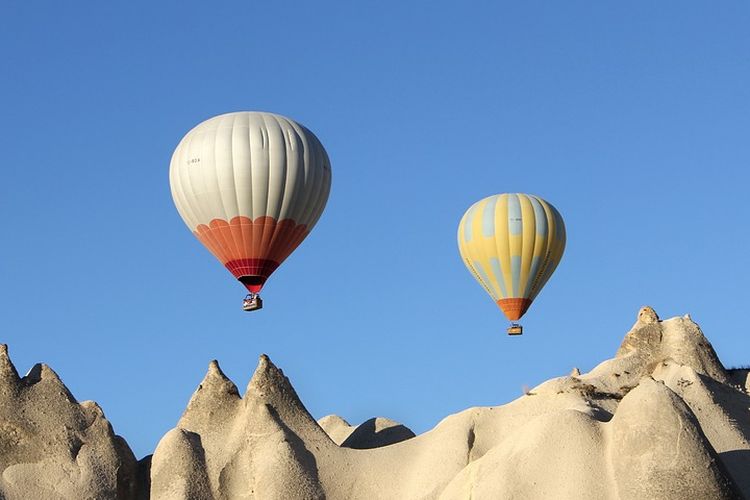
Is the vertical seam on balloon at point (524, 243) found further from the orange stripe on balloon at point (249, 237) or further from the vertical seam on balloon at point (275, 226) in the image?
the vertical seam on balloon at point (275, 226)

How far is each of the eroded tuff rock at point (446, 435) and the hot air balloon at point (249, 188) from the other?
5.00m

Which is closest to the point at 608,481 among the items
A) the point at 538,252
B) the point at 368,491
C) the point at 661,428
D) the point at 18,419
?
the point at 661,428

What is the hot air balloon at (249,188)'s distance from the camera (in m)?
42.3

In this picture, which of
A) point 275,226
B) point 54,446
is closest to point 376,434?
point 275,226

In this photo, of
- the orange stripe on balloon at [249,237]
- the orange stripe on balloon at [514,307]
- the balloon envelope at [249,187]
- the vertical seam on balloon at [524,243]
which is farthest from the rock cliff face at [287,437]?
the orange stripe on balloon at [514,307]

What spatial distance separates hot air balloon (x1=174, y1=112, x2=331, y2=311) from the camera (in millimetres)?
42281

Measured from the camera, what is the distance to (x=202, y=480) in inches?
1428

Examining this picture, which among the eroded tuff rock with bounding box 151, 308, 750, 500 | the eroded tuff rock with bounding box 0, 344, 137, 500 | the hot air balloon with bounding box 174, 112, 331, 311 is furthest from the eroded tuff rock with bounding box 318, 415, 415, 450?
the eroded tuff rock with bounding box 0, 344, 137, 500

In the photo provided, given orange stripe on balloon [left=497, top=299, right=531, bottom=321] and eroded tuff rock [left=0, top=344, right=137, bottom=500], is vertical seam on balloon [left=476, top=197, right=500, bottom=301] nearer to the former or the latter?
orange stripe on balloon [left=497, top=299, right=531, bottom=321]

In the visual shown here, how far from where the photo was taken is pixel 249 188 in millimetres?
42281

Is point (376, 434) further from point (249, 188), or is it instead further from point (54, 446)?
point (54, 446)

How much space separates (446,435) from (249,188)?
351 inches

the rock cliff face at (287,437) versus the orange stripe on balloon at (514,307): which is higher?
the orange stripe on balloon at (514,307)

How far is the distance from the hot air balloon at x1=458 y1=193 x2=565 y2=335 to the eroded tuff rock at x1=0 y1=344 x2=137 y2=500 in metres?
13.4
